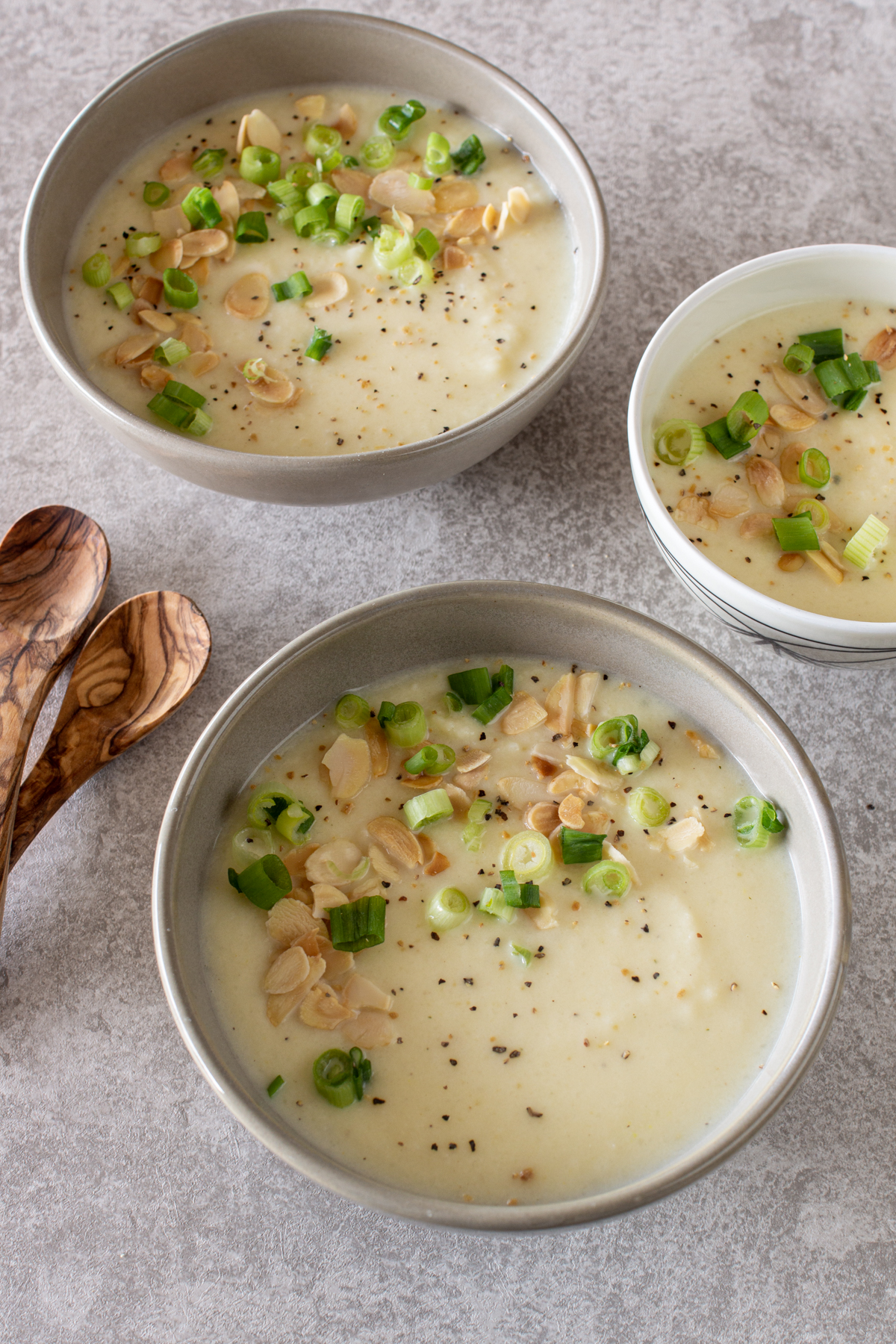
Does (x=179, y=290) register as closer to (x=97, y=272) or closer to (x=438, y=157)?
(x=97, y=272)

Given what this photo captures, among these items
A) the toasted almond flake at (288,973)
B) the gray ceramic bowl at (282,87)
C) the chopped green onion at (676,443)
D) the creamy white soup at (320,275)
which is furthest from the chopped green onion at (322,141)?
the toasted almond flake at (288,973)

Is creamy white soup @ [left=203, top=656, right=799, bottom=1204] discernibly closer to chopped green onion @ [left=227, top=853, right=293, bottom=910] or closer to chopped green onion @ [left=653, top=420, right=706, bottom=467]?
chopped green onion @ [left=227, top=853, right=293, bottom=910]

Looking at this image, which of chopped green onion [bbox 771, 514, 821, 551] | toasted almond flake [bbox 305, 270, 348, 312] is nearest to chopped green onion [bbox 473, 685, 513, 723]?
chopped green onion [bbox 771, 514, 821, 551]

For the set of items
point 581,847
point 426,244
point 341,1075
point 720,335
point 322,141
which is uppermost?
point 322,141

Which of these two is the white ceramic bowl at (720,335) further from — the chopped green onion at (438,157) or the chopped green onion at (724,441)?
the chopped green onion at (438,157)

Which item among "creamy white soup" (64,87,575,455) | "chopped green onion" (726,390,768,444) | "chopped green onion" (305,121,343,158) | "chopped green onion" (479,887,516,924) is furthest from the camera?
"chopped green onion" (305,121,343,158)

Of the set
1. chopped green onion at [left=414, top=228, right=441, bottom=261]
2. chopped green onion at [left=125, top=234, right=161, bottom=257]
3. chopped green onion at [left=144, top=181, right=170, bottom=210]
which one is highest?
chopped green onion at [left=144, top=181, right=170, bottom=210]

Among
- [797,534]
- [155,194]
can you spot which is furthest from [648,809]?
[155,194]
